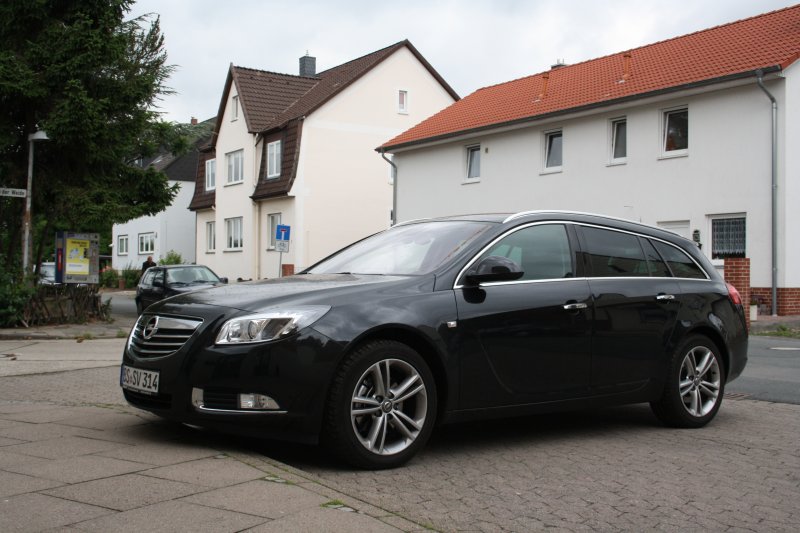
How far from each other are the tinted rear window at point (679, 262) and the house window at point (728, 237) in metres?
16.5

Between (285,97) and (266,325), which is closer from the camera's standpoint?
(266,325)

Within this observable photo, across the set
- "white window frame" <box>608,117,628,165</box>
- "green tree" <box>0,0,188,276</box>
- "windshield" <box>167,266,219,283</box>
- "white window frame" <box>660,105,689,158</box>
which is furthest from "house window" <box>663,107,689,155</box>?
"green tree" <box>0,0,188,276</box>

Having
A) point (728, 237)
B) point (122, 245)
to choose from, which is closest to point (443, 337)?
point (728, 237)

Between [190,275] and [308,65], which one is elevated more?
[308,65]

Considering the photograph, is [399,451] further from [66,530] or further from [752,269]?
[752,269]

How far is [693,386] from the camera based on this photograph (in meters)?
6.96

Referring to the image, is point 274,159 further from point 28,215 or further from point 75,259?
point 28,215

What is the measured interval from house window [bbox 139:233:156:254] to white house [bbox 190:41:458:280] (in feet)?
38.7

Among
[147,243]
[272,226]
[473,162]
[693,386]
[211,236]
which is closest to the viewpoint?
[693,386]

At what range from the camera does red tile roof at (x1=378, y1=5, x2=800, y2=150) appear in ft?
76.7

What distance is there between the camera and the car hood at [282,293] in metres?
5.21

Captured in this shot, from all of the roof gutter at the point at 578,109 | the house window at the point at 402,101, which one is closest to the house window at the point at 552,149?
the roof gutter at the point at 578,109

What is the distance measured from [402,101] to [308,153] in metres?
5.81

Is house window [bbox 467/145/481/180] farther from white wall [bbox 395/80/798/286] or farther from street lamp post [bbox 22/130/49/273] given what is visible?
street lamp post [bbox 22/130/49/273]
